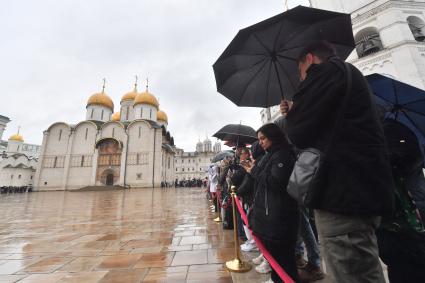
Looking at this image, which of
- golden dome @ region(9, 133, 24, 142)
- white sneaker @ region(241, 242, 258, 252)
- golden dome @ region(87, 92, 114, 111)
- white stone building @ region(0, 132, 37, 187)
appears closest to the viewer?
white sneaker @ region(241, 242, 258, 252)

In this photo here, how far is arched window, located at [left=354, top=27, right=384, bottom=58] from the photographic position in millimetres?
12109

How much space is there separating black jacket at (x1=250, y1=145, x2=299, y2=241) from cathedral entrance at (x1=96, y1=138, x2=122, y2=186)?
32.9 meters

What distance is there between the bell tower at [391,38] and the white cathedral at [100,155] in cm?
2703

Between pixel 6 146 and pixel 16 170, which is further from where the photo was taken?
pixel 6 146

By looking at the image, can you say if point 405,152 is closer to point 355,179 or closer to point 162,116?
point 355,179

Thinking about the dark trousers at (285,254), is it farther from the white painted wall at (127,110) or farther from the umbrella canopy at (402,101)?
the white painted wall at (127,110)

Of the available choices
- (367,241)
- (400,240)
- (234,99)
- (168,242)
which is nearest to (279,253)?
(400,240)

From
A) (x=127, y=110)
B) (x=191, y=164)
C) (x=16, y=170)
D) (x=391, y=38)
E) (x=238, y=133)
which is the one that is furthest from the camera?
(x=191, y=164)

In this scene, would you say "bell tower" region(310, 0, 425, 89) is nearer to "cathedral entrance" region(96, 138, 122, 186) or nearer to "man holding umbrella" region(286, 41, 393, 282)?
"man holding umbrella" region(286, 41, 393, 282)

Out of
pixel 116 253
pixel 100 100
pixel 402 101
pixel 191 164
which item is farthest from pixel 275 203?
pixel 191 164

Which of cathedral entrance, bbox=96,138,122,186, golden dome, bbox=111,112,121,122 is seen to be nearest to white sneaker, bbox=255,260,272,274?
cathedral entrance, bbox=96,138,122,186

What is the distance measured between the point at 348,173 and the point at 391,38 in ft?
48.0

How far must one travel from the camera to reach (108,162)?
105 feet

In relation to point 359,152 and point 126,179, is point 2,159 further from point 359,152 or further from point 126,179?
point 359,152
